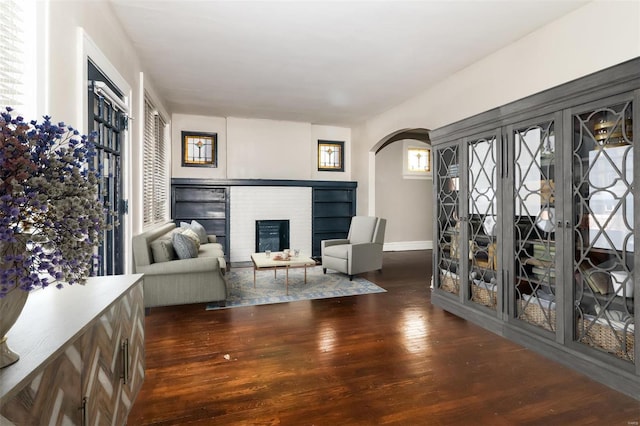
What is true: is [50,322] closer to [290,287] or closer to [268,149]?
[290,287]

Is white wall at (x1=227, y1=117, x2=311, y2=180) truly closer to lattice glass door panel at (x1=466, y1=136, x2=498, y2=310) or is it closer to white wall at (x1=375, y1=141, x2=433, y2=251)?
white wall at (x1=375, y1=141, x2=433, y2=251)

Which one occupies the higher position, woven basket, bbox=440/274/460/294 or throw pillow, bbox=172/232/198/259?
throw pillow, bbox=172/232/198/259

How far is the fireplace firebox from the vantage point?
22.3 feet

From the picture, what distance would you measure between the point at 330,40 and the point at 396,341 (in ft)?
9.80

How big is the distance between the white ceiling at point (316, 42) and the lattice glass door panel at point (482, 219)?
1.10m

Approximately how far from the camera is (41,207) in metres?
0.94

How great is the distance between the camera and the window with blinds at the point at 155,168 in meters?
4.48

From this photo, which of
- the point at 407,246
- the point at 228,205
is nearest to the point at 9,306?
the point at 228,205

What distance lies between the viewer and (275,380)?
227 centimetres

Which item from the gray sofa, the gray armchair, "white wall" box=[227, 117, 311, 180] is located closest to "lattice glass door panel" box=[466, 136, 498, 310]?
the gray armchair

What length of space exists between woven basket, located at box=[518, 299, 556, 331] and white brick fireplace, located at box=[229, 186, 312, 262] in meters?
4.63

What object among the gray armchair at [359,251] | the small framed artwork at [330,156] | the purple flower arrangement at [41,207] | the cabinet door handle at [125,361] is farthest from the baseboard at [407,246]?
the purple flower arrangement at [41,207]

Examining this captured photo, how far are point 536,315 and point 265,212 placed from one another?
5022mm

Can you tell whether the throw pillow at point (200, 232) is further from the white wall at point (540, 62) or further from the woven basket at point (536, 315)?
the woven basket at point (536, 315)
